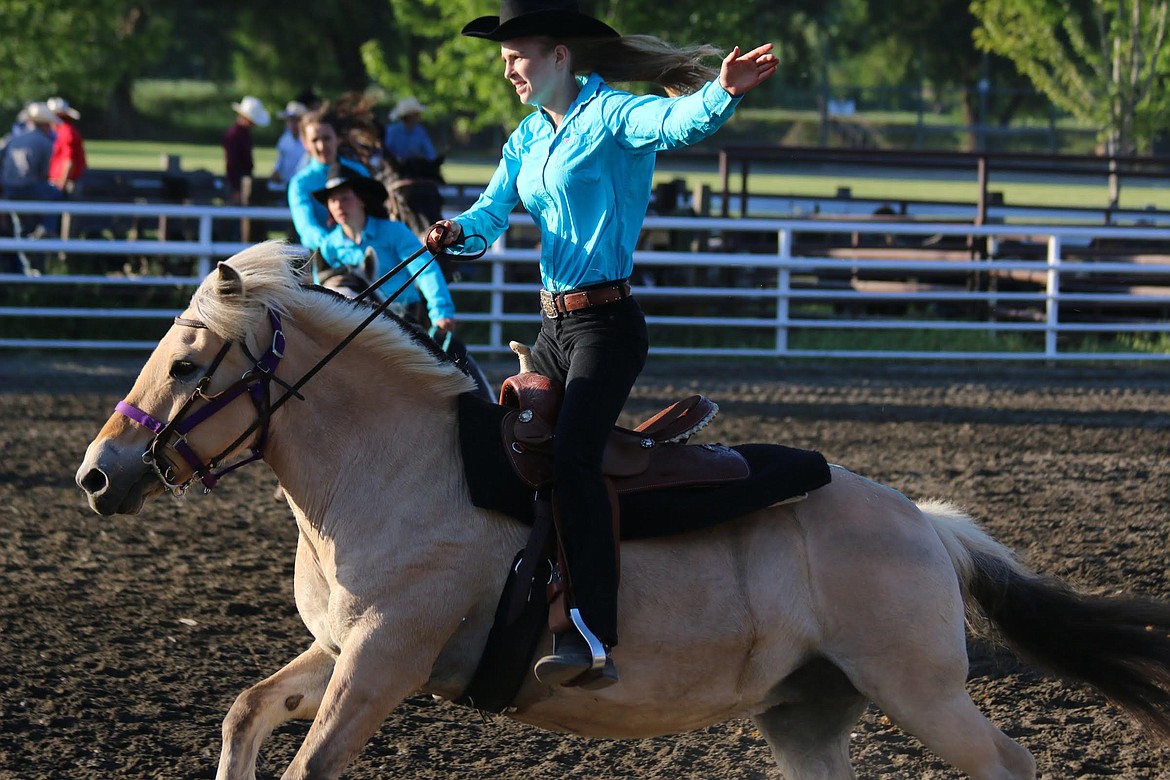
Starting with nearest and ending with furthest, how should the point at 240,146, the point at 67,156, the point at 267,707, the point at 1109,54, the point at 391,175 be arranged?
the point at 267,707 → the point at 391,175 → the point at 67,156 → the point at 240,146 → the point at 1109,54

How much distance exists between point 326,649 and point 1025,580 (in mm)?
1962

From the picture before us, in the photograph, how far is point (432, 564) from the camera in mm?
3416

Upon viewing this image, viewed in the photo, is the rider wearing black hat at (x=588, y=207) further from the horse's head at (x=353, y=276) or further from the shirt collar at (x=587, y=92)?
the horse's head at (x=353, y=276)

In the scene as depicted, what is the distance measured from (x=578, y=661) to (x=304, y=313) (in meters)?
1.16

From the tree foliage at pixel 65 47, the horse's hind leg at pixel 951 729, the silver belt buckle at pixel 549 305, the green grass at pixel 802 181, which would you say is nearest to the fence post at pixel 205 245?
the silver belt buckle at pixel 549 305

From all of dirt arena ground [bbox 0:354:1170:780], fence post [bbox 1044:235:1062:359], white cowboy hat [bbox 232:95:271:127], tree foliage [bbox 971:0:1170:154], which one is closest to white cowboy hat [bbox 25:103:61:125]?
white cowboy hat [bbox 232:95:271:127]

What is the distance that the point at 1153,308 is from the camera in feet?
49.7

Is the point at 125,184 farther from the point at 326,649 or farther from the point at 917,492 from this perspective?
the point at 326,649

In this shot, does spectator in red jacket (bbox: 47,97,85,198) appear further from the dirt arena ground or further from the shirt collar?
the shirt collar

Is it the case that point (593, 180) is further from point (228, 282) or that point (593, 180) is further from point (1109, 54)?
point (1109, 54)

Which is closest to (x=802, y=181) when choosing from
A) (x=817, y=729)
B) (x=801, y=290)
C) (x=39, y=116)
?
(x=801, y=290)

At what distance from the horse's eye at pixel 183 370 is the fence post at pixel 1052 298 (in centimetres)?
1139

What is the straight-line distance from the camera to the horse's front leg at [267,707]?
11.7ft

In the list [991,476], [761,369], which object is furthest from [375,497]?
[761,369]
